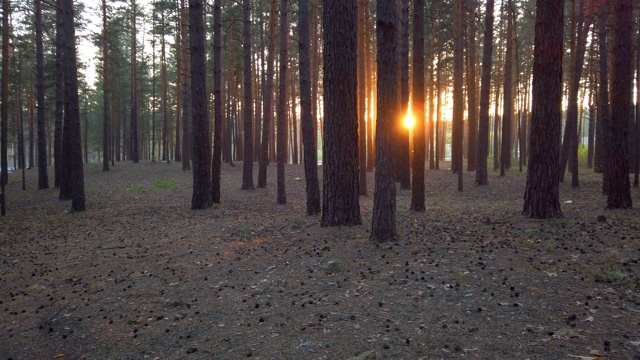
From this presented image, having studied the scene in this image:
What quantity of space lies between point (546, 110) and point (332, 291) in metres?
6.08

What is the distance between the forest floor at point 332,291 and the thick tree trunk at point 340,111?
71 centimetres

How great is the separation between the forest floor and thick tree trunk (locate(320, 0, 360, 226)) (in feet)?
2.33

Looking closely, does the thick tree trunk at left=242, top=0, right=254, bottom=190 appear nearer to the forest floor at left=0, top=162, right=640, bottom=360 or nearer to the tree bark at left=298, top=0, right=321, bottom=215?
the tree bark at left=298, top=0, right=321, bottom=215

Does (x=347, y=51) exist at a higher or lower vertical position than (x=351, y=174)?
higher

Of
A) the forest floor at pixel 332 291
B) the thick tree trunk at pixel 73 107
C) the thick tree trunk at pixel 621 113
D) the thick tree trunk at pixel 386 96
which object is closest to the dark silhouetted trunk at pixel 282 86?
the forest floor at pixel 332 291

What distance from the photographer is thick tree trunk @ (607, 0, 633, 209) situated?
9531mm

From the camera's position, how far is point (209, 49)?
3166 centimetres

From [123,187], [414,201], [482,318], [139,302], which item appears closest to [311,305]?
[482,318]

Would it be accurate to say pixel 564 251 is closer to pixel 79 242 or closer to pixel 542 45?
pixel 542 45

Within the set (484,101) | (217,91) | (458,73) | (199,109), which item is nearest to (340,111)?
(199,109)

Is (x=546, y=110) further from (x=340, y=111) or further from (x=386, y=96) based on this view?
(x=340, y=111)

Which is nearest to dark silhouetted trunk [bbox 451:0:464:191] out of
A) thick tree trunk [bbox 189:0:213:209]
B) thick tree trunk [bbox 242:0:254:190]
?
thick tree trunk [bbox 242:0:254:190]

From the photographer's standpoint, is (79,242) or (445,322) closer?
(445,322)

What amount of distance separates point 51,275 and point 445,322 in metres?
6.95
